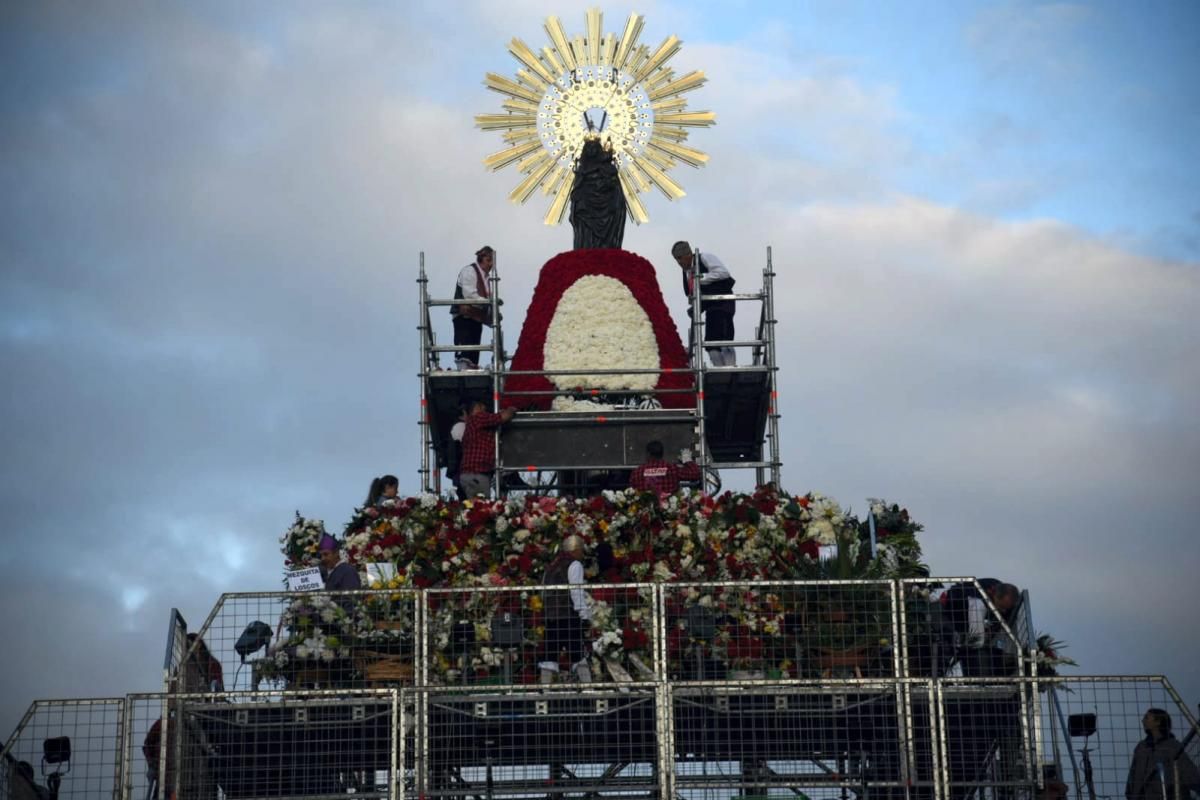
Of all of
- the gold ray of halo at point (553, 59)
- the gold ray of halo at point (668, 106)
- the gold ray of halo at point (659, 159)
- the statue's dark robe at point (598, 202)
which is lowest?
the statue's dark robe at point (598, 202)

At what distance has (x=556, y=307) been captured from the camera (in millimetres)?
30875

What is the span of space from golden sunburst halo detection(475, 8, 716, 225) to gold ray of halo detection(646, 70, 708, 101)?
0.01 m

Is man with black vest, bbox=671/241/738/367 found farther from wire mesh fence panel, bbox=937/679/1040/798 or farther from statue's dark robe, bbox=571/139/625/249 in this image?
wire mesh fence panel, bbox=937/679/1040/798

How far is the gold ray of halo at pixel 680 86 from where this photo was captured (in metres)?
31.9

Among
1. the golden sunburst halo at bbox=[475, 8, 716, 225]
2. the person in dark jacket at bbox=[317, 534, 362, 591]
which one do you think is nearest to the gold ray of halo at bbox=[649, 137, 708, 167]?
the golden sunburst halo at bbox=[475, 8, 716, 225]

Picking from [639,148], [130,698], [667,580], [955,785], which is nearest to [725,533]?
[667,580]

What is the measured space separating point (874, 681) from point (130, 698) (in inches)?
260

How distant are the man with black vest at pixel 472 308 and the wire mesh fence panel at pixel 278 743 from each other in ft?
29.5

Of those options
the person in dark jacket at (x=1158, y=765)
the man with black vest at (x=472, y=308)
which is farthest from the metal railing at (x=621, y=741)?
the man with black vest at (x=472, y=308)

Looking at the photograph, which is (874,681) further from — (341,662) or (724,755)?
(341,662)

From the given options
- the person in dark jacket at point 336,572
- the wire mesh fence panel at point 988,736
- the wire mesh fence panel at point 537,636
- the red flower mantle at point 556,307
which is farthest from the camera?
the red flower mantle at point 556,307

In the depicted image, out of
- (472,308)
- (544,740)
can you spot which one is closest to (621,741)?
(544,740)

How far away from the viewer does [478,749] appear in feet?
76.3

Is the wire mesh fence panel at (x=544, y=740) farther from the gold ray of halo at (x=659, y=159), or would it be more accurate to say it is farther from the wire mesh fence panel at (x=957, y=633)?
the gold ray of halo at (x=659, y=159)
